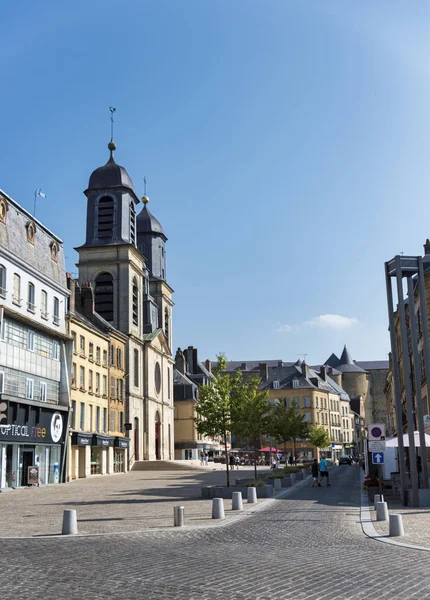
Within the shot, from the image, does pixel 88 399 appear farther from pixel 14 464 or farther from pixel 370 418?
pixel 370 418

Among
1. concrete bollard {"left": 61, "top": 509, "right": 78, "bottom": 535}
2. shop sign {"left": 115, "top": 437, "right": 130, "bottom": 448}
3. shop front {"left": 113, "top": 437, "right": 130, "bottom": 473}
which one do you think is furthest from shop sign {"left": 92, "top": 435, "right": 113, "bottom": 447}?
concrete bollard {"left": 61, "top": 509, "right": 78, "bottom": 535}

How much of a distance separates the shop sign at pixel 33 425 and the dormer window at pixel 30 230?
9395 millimetres

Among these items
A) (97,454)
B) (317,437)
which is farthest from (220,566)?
(317,437)

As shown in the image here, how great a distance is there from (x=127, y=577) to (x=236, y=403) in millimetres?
22527

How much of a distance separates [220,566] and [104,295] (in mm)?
56764

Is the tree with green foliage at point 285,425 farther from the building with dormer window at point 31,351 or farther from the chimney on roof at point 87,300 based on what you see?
the building with dormer window at point 31,351

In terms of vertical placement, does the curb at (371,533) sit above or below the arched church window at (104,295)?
below

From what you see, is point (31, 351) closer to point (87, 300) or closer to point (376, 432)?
point (87, 300)

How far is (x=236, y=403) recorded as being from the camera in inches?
1273

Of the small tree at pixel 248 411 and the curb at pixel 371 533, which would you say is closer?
the curb at pixel 371 533

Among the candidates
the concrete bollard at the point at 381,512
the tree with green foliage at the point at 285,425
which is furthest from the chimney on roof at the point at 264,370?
the concrete bollard at the point at 381,512

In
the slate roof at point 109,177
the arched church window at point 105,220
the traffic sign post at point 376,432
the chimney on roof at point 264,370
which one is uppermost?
the slate roof at point 109,177

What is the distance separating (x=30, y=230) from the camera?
131 feet

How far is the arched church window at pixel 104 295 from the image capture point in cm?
6625
